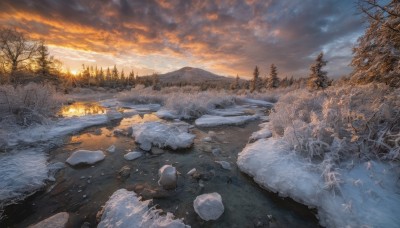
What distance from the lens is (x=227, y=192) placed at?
359 cm

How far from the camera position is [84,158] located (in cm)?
459

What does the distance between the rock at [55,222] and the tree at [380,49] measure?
25.4 ft

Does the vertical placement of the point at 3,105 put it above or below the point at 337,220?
above

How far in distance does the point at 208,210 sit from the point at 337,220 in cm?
211

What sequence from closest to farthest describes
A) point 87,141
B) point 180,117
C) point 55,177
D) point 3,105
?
point 55,177, point 87,141, point 3,105, point 180,117

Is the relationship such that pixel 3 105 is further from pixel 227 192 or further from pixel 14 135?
pixel 227 192

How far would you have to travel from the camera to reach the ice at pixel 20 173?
3.20 meters

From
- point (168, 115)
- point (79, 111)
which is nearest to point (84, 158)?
point (168, 115)

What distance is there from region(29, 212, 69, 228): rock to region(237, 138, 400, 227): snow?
3.81 m

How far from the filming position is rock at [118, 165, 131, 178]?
401 cm

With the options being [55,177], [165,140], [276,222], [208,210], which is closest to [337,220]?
[276,222]

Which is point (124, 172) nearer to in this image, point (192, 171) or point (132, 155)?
point (132, 155)

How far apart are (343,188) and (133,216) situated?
12.2 feet

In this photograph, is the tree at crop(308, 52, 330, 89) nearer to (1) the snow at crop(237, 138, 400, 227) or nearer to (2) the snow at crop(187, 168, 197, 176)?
(1) the snow at crop(237, 138, 400, 227)
